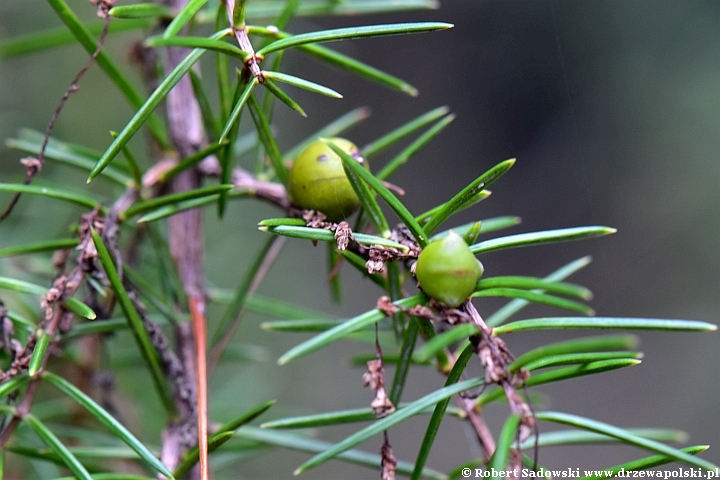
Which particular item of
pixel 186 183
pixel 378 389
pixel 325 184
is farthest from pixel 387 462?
pixel 186 183

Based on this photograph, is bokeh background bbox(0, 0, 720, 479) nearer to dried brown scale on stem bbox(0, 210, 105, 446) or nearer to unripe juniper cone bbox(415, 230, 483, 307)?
dried brown scale on stem bbox(0, 210, 105, 446)

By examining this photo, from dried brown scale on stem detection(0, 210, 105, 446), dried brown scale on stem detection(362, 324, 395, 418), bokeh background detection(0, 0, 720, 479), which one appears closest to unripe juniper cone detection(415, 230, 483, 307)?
dried brown scale on stem detection(362, 324, 395, 418)

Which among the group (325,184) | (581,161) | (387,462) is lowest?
(387,462)

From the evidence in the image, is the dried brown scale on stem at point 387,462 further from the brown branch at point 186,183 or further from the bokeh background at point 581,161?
the bokeh background at point 581,161

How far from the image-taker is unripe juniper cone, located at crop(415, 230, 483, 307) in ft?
1.02

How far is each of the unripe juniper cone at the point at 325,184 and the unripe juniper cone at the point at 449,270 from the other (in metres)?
0.09

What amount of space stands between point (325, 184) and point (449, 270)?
0.40ft

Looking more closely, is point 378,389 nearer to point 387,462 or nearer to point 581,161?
point 387,462

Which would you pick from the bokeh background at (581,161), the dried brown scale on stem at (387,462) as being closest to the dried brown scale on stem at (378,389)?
the dried brown scale on stem at (387,462)

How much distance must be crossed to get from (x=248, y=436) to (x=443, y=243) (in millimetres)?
297

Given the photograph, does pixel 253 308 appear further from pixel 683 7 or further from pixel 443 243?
pixel 683 7

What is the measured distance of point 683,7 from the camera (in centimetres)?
233

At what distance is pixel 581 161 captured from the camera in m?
2.67

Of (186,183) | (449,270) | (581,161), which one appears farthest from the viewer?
(581,161)
